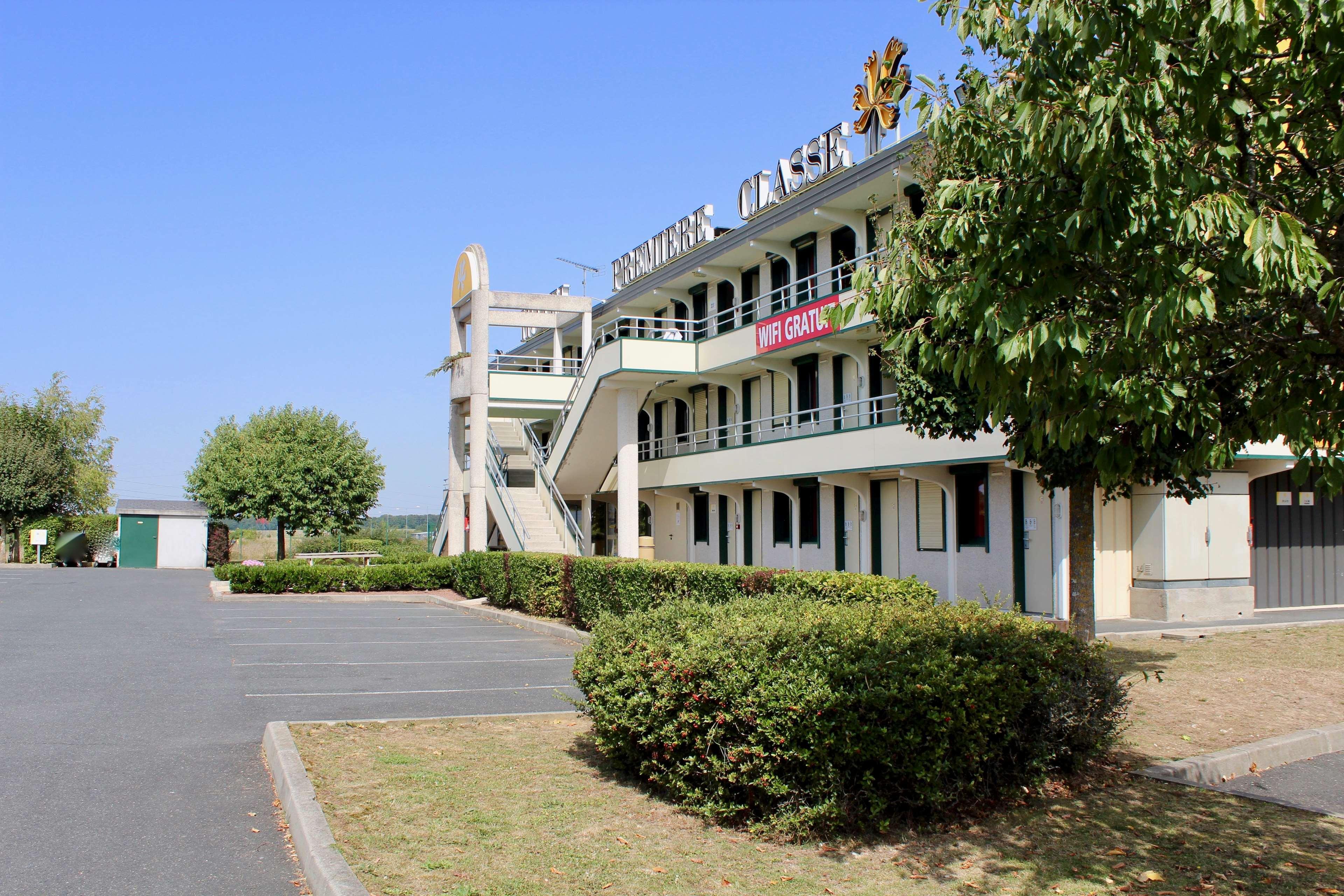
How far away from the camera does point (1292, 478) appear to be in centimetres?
450

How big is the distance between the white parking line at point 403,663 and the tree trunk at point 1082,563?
6477 millimetres

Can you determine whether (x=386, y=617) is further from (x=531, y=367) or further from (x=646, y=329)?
(x=531, y=367)

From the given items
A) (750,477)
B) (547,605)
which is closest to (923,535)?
(750,477)

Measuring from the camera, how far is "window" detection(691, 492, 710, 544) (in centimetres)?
3111

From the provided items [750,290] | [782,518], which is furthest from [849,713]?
[750,290]

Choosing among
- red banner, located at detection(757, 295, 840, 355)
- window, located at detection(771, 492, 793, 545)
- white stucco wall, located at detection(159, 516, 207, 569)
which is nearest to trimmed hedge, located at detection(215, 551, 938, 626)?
red banner, located at detection(757, 295, 840, 355)

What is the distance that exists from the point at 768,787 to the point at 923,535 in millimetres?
16499

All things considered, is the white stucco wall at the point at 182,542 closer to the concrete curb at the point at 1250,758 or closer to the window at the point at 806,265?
the window at the point at 806,265

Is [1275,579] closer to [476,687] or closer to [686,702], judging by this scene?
[476,687]

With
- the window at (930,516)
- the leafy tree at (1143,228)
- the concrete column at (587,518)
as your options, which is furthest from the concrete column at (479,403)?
the leafy tree at (1143,228)

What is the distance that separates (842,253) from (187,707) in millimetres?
17303

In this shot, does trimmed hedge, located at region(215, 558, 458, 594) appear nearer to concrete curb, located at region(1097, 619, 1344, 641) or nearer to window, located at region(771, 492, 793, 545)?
window, located at region(771, 492, 793, 545)

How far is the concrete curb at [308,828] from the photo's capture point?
16.2 feet

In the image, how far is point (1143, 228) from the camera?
4.19 metres
